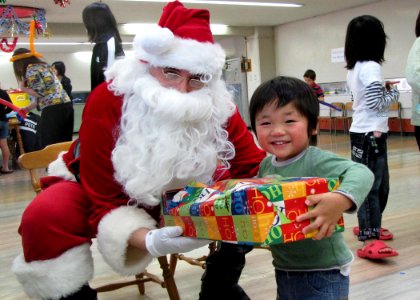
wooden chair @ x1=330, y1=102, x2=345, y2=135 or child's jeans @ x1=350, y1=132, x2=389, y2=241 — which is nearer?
child's jeans @ x1=350, y1=132, x2=389, y2=241

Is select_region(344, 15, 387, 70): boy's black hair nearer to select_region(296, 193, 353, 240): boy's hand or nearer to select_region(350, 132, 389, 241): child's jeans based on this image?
select_region(350, 132, 389, 241): child's jeans

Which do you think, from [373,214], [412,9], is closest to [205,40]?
[373,214]

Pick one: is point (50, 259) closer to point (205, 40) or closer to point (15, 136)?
point (205, 40)

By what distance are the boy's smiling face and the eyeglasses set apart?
0.90 ft

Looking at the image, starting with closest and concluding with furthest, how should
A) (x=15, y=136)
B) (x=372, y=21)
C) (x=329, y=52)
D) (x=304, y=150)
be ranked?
(x=304, y=150), (x=372, y=21), (x=15, y=136), (x=329, y=52)

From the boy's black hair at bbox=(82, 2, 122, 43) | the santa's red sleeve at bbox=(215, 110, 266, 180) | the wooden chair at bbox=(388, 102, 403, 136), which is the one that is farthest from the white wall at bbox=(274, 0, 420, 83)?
the santa's red sleeve at bbox=(215, 110, 266, 180)

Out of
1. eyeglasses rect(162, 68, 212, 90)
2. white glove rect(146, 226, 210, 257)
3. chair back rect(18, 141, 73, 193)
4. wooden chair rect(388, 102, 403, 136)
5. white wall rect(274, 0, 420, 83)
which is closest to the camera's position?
white glove rect(146, 226, 210, 257)

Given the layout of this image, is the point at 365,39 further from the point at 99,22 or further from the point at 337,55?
the point at 337,55

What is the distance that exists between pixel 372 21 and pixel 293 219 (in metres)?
1.79

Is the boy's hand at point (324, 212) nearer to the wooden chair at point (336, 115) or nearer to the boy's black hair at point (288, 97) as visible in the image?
the boy's black hair at point (288, 97)

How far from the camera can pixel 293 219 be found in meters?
1.02

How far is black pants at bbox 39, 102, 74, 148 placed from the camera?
3.71 m

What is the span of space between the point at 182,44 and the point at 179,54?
0.19 ft

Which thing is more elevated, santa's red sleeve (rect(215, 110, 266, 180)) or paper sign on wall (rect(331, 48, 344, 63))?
paper sign on wall (rect(331, 48, 344, 63))
